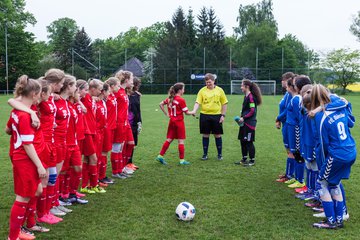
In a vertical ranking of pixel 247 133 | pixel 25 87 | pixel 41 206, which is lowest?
pixel 41 206

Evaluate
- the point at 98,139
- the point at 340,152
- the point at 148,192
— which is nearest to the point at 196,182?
the point at 148,192

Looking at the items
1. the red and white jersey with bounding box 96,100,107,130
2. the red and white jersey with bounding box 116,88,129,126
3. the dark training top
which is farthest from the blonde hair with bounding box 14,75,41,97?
the dark training top

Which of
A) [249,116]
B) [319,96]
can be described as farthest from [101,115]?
[249,116]

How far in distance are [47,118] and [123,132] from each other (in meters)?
2.65

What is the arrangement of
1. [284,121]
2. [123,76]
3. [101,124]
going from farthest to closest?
[123,76] → [284,121] → [101,124]

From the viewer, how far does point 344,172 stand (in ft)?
16.2

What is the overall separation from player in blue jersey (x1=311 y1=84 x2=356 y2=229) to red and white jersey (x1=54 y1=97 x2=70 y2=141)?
3.30 metres

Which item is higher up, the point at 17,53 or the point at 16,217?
the point at 17,53

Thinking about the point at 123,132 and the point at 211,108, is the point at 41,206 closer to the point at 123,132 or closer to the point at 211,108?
the point at 123,132

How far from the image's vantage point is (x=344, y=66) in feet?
194

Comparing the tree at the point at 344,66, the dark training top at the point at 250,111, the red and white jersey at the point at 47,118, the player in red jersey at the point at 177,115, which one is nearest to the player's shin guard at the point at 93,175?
the red and white jersey at the point at 47,118

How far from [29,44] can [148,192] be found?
156 feet

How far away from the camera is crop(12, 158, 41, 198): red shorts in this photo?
4.28m

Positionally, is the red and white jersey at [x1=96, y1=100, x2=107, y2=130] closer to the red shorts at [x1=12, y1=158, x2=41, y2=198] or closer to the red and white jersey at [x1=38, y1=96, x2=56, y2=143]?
the red and white jersey at [x1=38, y1=96, x2=56, y2=143]
